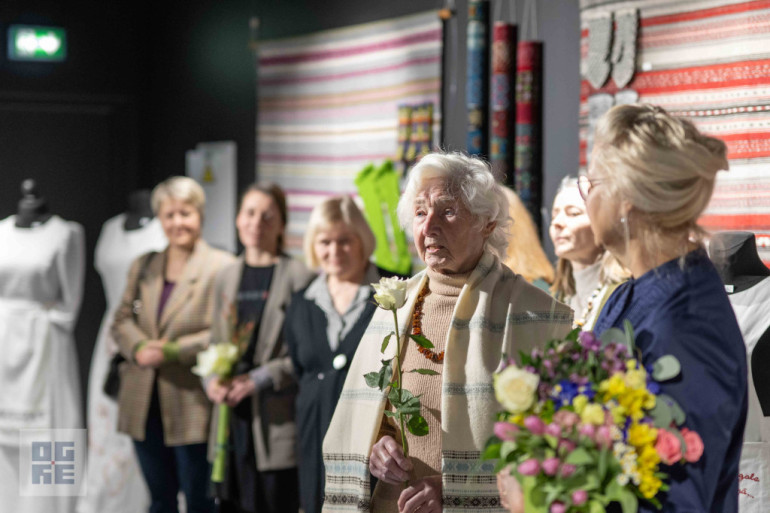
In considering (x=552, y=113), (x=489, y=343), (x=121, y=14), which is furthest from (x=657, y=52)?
(x=121, y=14)

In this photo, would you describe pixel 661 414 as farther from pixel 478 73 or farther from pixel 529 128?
pixel 478 73

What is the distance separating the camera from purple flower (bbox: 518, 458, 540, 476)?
1790 mm

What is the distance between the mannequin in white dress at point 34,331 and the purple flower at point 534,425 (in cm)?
464

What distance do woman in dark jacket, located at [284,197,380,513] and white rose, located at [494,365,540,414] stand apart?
231 centimetres

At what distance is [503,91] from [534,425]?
300 centimetres

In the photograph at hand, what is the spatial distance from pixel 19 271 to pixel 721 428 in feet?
16.1

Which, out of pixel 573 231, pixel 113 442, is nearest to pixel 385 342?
pixel 573 231

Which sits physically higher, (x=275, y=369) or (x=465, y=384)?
(x=465, y=384)

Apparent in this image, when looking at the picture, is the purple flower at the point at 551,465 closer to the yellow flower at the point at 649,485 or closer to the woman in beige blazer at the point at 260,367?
the yellow flower at the point at 649,485

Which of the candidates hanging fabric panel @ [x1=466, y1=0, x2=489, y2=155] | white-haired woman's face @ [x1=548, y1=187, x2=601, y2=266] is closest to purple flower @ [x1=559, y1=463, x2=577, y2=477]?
white-haired woman's face @ [x1=548, y1=187, x2=601, y2=266]

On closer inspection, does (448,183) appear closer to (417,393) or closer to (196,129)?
(417,393)

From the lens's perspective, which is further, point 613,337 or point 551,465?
point 613,337

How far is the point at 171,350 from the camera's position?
5121 millimetres

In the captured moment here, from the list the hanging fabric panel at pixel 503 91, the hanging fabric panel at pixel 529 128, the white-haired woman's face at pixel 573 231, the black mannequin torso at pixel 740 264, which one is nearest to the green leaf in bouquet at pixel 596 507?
the black mannequin torso at pixel 740 264
